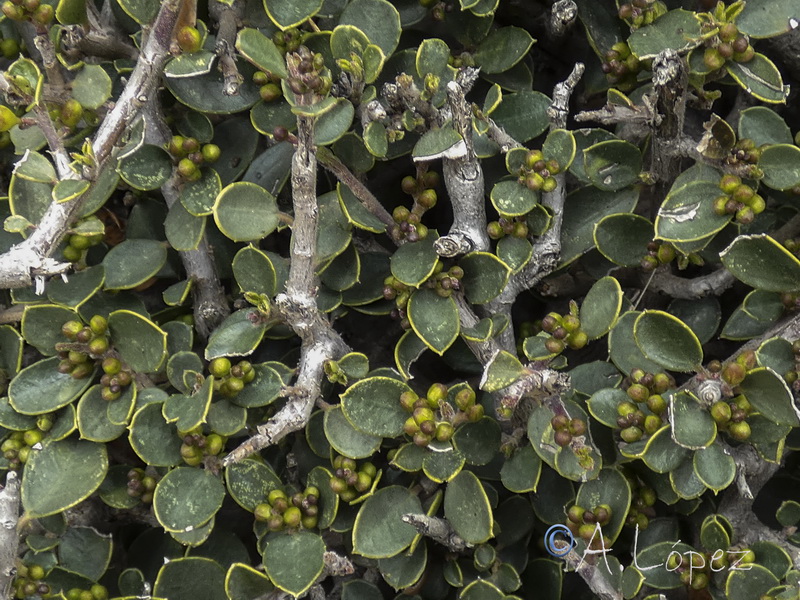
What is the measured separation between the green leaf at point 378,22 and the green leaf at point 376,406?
511 millimetres

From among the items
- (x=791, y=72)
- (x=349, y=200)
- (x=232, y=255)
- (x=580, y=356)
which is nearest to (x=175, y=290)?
(x=232, y=255)

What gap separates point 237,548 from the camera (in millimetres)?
1264

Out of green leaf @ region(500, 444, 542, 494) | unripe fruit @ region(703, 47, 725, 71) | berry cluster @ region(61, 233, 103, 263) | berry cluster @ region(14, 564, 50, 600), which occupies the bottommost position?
berry cluster @ region(14, 564, 50, 600)

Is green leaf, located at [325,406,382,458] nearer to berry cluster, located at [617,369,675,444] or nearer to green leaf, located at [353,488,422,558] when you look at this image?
green leaf, located at [353,488,422,558]

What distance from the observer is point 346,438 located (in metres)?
1.15

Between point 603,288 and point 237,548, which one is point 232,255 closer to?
point 237,548

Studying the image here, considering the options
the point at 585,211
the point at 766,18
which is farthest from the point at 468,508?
the point at 766,18

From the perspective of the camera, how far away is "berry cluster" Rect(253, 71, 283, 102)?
1203 mm

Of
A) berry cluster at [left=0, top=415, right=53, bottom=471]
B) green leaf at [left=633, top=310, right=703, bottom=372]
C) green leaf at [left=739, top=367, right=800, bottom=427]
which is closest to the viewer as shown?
green leaf at [left=739, top=367, right=800, bottom=427]

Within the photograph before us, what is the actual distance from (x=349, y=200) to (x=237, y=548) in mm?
602

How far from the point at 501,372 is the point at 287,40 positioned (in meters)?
0.62

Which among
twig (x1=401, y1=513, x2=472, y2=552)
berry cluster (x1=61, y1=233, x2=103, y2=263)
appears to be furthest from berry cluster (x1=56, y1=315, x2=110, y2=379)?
twig (x1=401, y1=513, x2=472, y2=552)

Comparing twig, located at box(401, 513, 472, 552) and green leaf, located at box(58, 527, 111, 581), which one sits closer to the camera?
twig, located at box(401, 513, 472, 552)

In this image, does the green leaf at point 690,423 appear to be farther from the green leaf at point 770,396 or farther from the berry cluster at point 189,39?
the berry cluster at point 189,39
